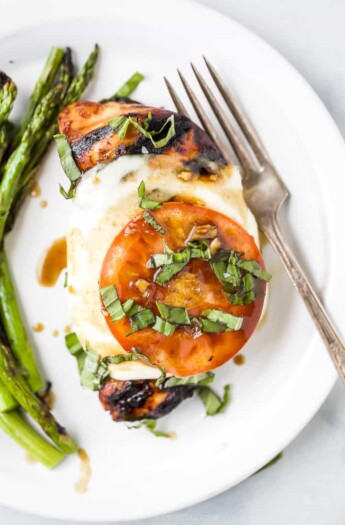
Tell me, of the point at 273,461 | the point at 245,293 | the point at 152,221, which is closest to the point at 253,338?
the point at 245,293

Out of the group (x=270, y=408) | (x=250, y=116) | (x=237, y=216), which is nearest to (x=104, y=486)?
(x=270, y=408)

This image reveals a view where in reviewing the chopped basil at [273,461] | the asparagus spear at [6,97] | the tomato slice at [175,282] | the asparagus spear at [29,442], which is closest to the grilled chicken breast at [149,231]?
the tomato slice at [175,282]

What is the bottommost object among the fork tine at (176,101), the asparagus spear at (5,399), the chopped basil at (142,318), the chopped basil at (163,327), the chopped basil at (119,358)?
the asparagus spear at (5,399)

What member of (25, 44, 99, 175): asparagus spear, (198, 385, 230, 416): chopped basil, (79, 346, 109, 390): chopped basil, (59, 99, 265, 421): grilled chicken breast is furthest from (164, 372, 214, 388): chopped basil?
(25, 44, 99, 175): asparagus spear

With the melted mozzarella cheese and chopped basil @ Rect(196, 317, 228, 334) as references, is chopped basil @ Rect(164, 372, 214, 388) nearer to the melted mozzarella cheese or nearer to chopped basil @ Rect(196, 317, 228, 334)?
the melted mozzarella cheese

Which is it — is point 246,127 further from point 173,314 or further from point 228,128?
point 173,314

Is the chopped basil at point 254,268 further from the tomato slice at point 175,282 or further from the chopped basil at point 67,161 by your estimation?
the chopped basil at point 67,161
